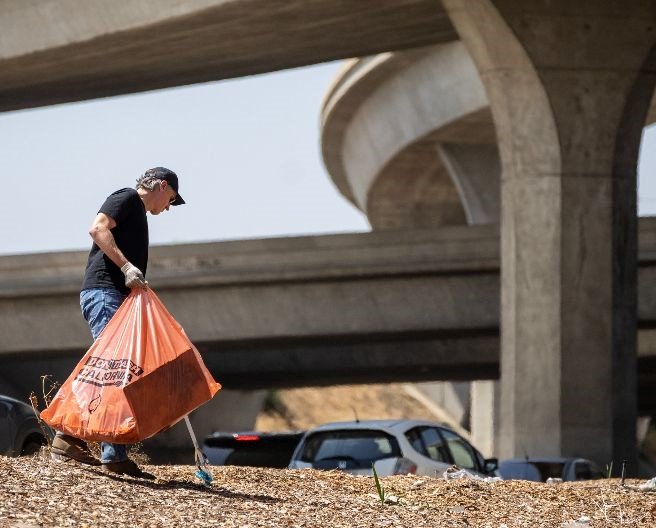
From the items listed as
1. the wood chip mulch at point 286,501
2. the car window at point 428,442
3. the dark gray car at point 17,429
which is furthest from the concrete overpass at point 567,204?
the dark gray car at point 17,429

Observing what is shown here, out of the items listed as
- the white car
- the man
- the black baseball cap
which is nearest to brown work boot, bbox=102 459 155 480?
the man

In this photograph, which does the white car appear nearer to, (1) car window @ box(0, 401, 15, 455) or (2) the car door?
(2) the car door

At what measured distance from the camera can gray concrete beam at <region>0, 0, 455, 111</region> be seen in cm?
2848

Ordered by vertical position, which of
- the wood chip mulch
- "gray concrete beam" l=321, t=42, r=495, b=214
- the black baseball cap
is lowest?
the wood chip mulch

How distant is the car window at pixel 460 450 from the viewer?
57.7 feet

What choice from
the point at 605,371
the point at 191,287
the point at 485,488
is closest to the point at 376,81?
the point at 191,287

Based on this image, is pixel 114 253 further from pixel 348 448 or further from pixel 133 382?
pixel 348 448

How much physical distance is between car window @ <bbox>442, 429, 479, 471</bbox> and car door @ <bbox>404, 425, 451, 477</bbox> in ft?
1.04

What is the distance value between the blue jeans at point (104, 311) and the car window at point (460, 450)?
7855 mm

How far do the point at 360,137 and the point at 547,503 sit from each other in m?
38.5

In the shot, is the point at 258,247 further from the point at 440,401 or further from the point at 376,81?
the point at 440,401

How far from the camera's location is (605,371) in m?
25.5

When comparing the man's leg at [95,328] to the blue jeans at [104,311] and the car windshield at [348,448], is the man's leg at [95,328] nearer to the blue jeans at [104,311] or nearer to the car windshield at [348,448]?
the blue jeans at [104,311]

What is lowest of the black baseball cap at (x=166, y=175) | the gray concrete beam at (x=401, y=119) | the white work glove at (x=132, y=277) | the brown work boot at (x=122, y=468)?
the brown work boot at (x=122, y=468)
